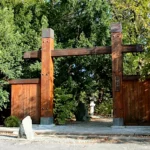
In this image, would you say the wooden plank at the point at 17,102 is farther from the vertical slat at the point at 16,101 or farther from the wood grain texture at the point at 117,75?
the wood grain texture at the point at 117,75

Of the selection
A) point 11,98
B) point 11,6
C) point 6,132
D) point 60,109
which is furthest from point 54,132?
point 11,6

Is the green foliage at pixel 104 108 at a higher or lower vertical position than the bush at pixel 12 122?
higher

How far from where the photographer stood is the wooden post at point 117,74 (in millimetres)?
14695

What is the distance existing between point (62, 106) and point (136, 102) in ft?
12.1

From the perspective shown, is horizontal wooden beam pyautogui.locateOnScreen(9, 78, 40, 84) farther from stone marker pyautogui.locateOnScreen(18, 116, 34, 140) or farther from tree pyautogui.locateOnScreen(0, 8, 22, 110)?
stone marker pyautogui.locateOnScreen(18, 116, 34, 140)

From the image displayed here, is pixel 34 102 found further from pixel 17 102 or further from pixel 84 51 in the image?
pixel 84 51

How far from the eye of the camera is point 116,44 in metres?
15.1

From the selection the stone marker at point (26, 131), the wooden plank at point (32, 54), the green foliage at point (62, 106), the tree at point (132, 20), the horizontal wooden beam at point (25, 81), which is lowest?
the stone marker at point (26, 131)

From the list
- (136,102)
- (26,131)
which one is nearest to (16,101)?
(26,131)

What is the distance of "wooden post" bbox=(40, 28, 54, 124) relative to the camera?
1568 centimetres

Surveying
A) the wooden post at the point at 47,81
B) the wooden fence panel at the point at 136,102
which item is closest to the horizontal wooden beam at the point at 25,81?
the wooden post at the point at 47,81

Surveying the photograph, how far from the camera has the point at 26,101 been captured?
Answer: 1630cm

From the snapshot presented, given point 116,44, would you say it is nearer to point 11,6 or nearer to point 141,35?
point 141,35

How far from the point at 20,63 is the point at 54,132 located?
6.15 metres
